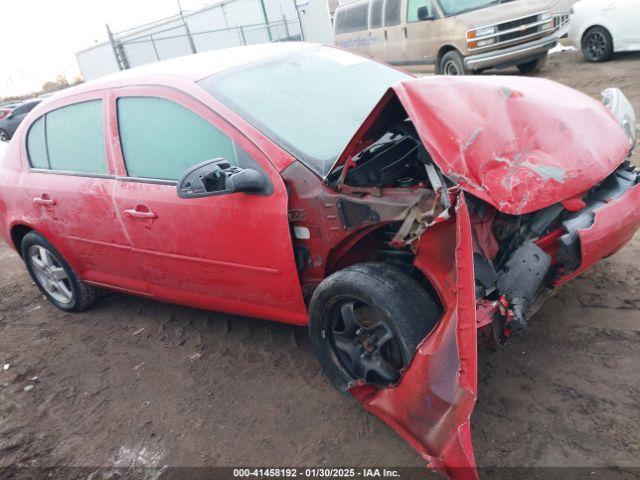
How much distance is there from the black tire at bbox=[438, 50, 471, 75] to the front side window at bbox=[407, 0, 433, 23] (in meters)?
0.85

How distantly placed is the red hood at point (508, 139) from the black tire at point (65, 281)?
2702 millimetres

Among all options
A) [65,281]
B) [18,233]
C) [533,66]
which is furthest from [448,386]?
[533,66]

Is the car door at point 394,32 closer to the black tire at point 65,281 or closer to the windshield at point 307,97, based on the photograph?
the windshield at point 307,97

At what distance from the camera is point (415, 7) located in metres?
10.9

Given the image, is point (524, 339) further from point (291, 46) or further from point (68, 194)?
point (68, 194)

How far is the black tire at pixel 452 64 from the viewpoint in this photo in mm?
10039

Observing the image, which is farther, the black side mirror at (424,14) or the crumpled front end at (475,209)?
the black side mirror at (424,14)

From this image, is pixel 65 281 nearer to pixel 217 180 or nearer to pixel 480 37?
pixel 217 180

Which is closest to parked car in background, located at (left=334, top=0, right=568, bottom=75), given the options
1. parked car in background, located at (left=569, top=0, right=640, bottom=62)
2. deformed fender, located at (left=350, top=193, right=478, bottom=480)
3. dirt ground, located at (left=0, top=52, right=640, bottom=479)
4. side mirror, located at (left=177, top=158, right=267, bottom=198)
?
parked car in background, located at (left=569, top=0, right=640, bottom=62)

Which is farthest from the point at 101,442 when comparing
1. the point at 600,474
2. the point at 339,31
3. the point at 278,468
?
the point at 339,31

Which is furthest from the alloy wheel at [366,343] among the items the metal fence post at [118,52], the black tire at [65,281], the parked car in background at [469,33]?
the metal fence post at [118,52]

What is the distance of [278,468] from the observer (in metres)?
2.70

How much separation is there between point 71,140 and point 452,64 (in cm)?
789

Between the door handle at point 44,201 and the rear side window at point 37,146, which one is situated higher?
the rear side window at point 37,146
